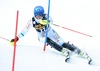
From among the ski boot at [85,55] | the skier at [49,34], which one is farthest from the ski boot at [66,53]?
the ski boot at [85,55]

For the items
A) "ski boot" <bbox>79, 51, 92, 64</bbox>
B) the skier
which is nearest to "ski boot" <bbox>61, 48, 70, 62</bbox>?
the skier

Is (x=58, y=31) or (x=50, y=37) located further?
(x=58, y=31)

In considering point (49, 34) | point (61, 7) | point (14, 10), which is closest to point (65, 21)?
point (61, 7)

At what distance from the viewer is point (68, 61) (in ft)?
13.7

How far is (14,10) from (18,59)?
2.26 m

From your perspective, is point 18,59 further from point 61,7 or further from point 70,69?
point 61,7

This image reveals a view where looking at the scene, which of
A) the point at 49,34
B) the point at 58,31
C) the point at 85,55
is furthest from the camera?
the point at 58,31

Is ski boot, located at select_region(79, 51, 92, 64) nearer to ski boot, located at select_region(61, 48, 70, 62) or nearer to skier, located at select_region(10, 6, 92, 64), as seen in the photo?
skier, located at select_region(10, 6, 92, 64)

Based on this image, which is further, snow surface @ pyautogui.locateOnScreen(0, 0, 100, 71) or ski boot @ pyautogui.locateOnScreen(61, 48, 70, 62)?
ski boot @ pyautogui.locateOnScreen(61, 48, 70, 62)

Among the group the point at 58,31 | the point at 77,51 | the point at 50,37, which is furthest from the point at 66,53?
the point at 58,31

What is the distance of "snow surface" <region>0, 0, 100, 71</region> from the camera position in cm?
402

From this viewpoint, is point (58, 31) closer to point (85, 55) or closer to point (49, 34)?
point (49, 34)

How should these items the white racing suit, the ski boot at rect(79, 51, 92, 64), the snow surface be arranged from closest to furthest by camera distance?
the snow surface
the ski boot at rect(79, 51, 92, 64)
the white racing suit

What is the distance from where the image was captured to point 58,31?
5438 mm
